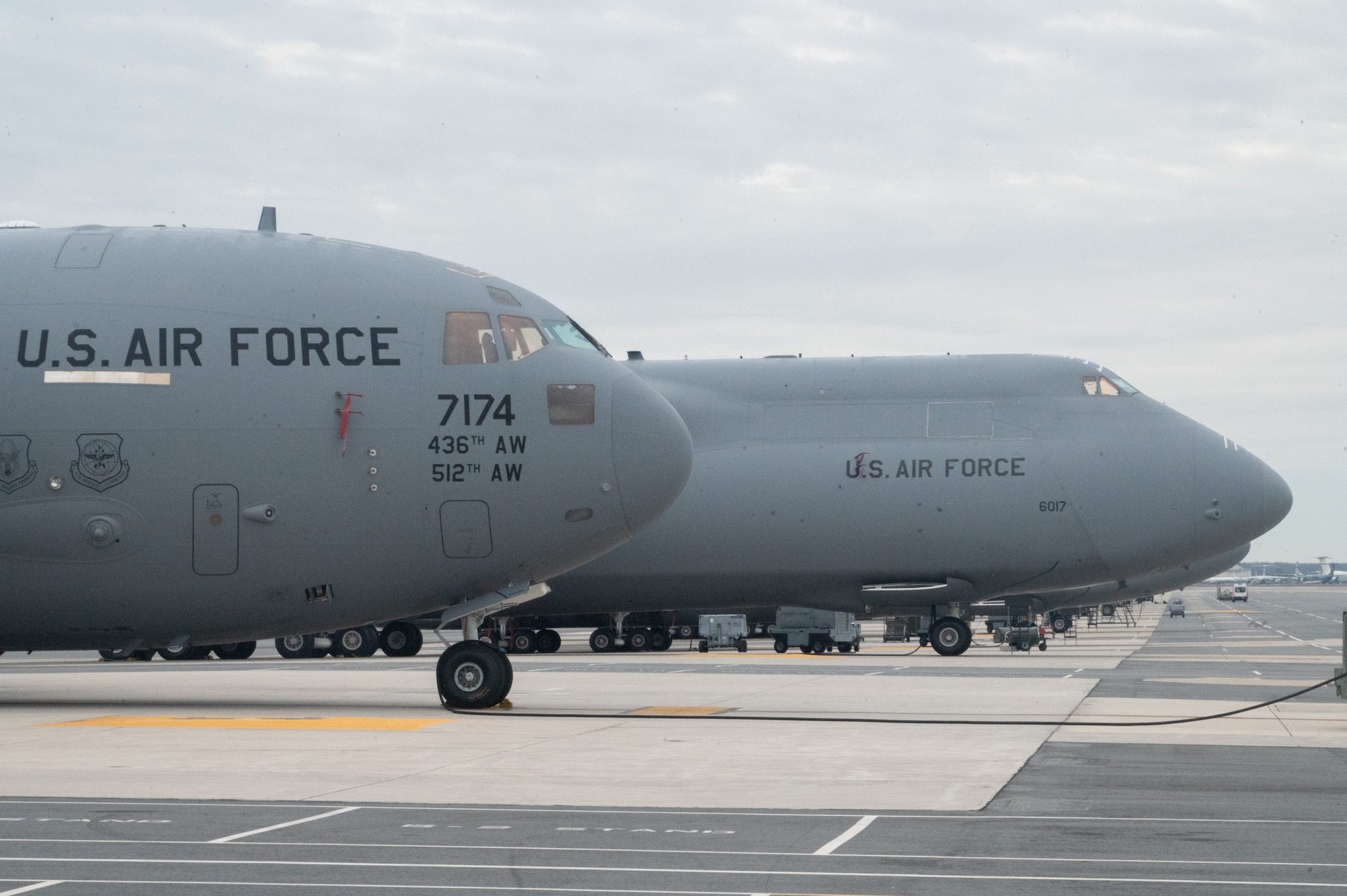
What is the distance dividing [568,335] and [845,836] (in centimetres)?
1264

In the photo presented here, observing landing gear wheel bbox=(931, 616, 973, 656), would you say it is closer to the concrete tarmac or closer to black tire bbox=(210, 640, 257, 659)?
the concrete tarmac

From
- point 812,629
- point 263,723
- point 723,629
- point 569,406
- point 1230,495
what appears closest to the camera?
point 263,723

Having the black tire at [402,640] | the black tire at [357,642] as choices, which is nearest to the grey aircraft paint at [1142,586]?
the black tire at [402,640]

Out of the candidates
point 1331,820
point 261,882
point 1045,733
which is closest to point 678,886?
point 261,882

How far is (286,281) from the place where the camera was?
2183cm

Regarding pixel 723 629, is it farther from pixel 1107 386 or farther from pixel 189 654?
pixel 1107 386

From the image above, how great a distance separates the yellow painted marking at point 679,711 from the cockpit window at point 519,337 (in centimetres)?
541

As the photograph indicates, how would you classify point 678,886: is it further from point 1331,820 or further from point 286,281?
point 286,281

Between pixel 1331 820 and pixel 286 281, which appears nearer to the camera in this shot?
pixel 1331 820

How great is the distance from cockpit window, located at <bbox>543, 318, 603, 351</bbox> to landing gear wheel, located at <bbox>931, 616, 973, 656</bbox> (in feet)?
62.7

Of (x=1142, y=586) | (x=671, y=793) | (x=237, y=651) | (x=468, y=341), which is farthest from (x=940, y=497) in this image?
(x=1142, y=586)

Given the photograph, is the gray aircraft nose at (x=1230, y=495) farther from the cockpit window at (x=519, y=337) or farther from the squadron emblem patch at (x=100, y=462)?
the squadron emblem patch at (x=100, y=462)

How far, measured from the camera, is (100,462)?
2109 cm

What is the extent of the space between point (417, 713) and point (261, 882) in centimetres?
1324
